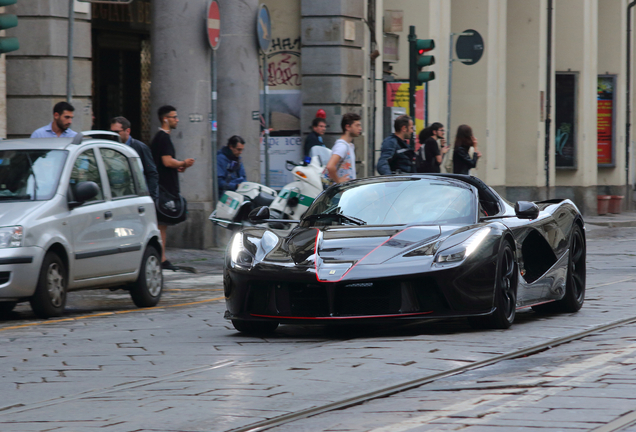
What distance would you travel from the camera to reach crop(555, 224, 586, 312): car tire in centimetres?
906

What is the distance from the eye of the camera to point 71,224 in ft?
31.7

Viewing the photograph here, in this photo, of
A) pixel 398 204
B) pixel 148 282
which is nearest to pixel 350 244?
pixel 398 204

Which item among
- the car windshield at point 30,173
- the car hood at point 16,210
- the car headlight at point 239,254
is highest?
the car windshield at point 30,173

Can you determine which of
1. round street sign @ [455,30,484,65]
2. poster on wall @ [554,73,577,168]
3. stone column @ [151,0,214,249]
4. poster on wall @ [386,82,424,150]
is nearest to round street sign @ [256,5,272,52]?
stone column @ [151,0,214,249]

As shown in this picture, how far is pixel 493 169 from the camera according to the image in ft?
95.9

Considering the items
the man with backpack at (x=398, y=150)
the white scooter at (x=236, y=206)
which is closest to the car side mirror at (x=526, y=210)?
the man with backpack at (x=398, y=150)

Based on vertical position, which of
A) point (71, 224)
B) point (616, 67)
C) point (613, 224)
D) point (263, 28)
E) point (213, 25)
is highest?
point (616, 67)

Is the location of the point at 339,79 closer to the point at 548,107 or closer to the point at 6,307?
the point at 548,107

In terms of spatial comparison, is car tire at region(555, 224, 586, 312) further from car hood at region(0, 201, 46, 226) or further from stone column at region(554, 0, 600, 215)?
stone column at region(554, 0, 600, 215)

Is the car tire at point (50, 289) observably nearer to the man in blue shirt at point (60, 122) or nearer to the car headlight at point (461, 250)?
the man in blue shirt at point (60, 122)

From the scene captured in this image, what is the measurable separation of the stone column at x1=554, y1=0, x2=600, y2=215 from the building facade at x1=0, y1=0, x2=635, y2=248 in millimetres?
39

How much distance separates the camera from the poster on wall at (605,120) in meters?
34.0

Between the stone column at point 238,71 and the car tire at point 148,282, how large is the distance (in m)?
8.05

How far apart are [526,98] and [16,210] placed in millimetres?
22921
